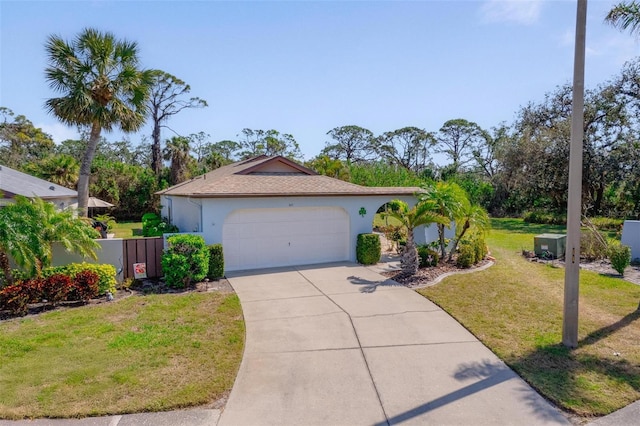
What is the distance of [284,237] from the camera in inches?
524

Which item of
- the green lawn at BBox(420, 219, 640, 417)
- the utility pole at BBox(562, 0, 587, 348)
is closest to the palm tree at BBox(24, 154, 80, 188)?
the green lawn at BBox(420, 219, 640, 417)

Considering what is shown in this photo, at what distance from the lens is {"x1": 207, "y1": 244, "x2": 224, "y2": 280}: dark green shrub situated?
1120 centimetres

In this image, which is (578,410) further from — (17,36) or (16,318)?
(17,36)

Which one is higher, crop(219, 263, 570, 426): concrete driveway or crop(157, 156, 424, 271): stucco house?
crop(157, 156, 424, 271): stucco house

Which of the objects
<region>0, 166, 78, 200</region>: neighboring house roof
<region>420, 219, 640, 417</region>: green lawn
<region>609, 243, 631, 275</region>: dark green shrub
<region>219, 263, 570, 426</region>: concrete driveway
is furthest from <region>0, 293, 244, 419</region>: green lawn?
<region>609, 243, 631, 275</region>: dark green shrub

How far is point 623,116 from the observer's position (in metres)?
27.1

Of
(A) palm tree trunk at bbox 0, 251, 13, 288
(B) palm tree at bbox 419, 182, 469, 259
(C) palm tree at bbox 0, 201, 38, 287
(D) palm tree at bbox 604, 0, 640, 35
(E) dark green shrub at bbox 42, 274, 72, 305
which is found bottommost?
(E) dark green shrub at bbox 42, 274, 72, 305

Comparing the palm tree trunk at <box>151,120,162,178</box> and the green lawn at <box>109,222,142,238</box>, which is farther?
the palm tree trunk at <box>151,120,162,178</box>

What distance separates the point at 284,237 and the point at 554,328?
8331 millimetres

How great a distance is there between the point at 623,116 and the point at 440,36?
23838mm

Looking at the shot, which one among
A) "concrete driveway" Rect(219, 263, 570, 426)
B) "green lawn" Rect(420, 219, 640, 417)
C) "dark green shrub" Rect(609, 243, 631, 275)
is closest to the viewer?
"concrete driveway" Rect(219, 263, 570, 426)

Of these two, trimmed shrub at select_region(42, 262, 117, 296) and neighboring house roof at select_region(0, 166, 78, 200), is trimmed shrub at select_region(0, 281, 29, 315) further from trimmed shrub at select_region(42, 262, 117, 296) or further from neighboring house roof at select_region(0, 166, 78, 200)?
neighboring house roof at select_region(0, 166, 78, 200)

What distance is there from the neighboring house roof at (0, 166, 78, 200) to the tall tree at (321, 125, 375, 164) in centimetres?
4164

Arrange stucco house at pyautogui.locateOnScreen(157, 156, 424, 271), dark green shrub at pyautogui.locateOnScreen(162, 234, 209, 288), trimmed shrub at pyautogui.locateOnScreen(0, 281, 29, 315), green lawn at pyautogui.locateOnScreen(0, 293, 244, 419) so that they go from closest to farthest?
green lawn at pyautogui.locateOnScreen(0, 293, 244, 419) → trimmed shrub at pyautogui.locateOnScreen(0, 281, 29, 315) → dark green shrub at pyautogui.locateOnScreen(162, 234, 209, 288) → stucco house at pyautogui.locateOnScreen(157, 156, 424, 271)
